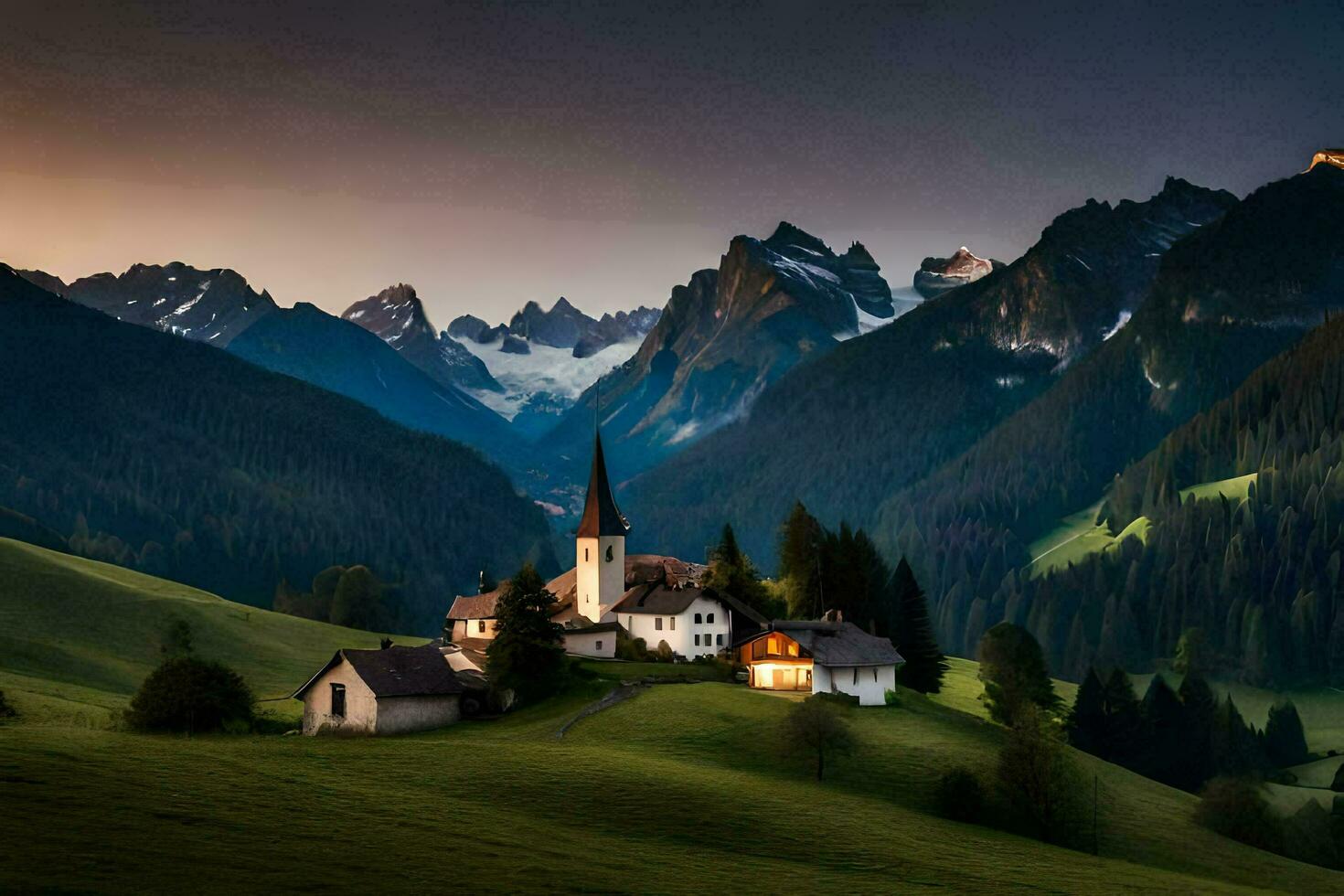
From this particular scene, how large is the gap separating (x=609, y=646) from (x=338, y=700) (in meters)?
31.6

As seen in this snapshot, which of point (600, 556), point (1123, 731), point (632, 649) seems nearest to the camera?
point (632, 649)

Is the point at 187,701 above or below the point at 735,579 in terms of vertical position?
below

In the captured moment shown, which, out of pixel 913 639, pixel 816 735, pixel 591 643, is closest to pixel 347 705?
pixel 591 643

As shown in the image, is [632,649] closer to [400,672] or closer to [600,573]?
[600,573]

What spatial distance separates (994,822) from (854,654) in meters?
27.3

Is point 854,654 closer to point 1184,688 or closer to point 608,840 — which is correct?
point 608,840

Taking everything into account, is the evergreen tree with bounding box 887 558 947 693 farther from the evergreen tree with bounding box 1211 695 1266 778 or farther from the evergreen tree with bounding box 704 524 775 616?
the evergreen tree with bounding box 1211 695 1266 778

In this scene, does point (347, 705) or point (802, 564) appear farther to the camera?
point (802, 564)

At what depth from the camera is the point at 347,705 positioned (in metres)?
94.2

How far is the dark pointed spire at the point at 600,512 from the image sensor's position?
131625 mm

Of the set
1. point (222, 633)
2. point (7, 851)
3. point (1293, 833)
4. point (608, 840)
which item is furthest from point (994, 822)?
point (222, 633)

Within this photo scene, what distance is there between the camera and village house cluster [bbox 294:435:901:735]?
9469 centimetres

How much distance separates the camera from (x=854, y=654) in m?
104

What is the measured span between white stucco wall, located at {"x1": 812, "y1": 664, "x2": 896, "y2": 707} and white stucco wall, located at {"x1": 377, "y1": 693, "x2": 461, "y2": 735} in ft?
87.4
